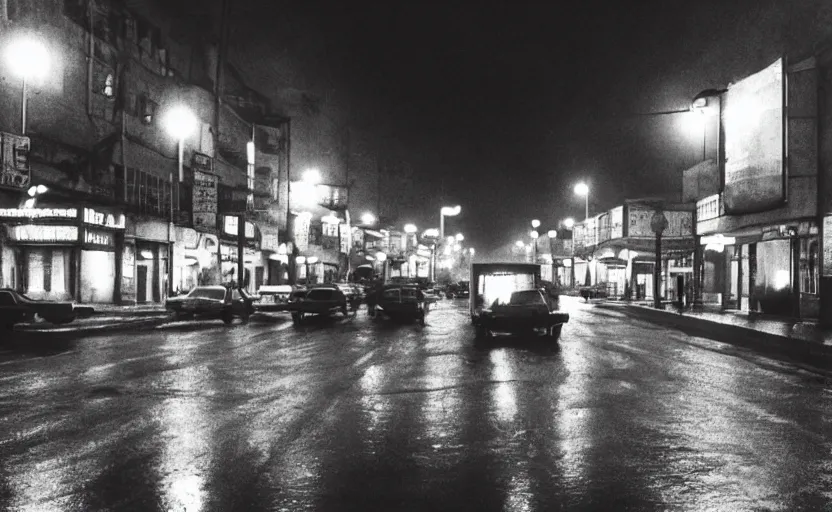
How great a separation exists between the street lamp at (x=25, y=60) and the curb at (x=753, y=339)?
29.4m

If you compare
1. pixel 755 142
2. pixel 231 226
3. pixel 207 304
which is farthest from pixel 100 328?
pixel 755 142

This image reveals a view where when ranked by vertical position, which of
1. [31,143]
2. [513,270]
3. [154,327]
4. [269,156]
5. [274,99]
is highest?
[274,99]

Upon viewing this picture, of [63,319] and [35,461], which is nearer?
[35,461]

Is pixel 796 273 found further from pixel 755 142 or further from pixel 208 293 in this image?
pixel 208 293

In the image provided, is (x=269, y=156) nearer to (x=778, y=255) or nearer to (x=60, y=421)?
(x=778, y=255)

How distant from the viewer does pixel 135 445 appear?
7406mm

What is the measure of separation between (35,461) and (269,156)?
5609cm

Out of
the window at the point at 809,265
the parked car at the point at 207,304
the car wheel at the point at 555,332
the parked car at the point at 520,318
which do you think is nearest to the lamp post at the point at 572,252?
the window at the point at 809,265

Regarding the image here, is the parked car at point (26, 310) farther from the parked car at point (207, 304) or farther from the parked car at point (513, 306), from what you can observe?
the parked car at point (513, 306)

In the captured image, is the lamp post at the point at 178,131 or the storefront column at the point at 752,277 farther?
the lamp post at the point at 178,131

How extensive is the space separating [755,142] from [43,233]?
3267 cm

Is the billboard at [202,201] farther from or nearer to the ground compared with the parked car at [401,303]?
farther from the ground

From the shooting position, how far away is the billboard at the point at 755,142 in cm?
2820

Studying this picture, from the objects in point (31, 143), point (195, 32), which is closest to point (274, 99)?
point (195, 32)
